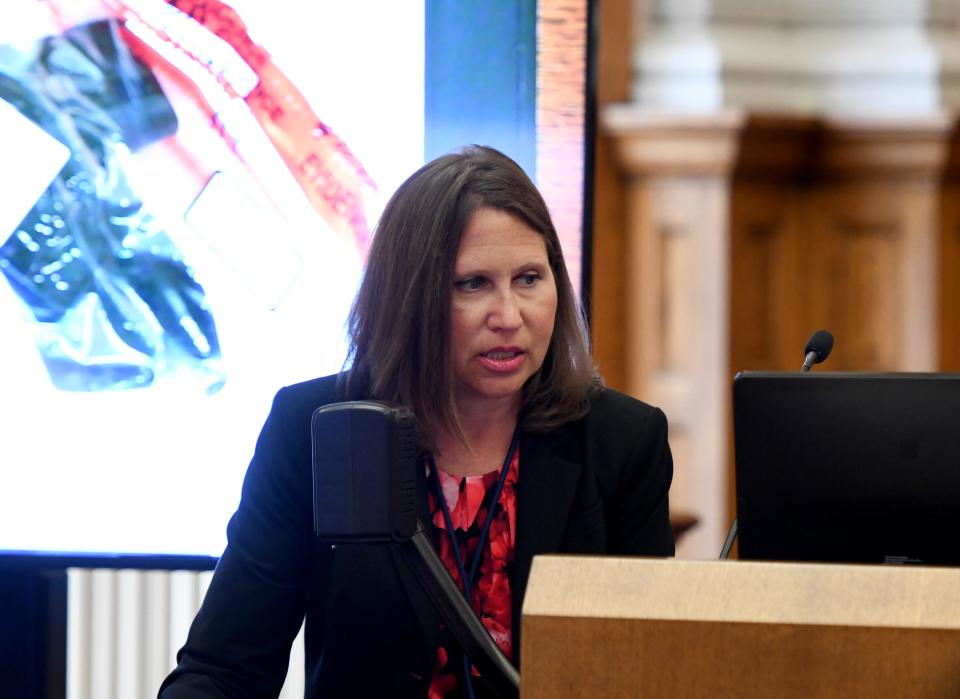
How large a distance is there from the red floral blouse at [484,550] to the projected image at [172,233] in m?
0.90

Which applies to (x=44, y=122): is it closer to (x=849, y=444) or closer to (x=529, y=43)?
(x=529, y=43)

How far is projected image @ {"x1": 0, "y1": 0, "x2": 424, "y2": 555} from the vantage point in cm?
260

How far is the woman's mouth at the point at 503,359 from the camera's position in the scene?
1.63 m

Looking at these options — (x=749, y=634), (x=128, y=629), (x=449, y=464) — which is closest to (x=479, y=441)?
(x=449, y=464)

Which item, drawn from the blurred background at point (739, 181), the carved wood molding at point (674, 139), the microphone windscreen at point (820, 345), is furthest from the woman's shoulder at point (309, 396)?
the carved wood molding at point (674, 139)

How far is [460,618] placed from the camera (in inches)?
38.3

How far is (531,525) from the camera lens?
1.70 meters

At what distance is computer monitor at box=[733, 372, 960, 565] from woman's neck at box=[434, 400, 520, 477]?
520 millimetres

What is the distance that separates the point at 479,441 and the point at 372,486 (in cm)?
87

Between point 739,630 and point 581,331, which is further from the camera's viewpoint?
point 581,331

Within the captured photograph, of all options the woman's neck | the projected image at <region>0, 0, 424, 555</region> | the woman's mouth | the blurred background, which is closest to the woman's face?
the woman's mouth

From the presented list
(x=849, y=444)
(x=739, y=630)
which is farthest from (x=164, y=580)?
(x=739, y=630)

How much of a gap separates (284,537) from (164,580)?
3.74ft

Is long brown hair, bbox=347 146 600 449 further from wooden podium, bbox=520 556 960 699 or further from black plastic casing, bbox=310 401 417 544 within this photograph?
wooden podium, bbox=520 556 960 699
